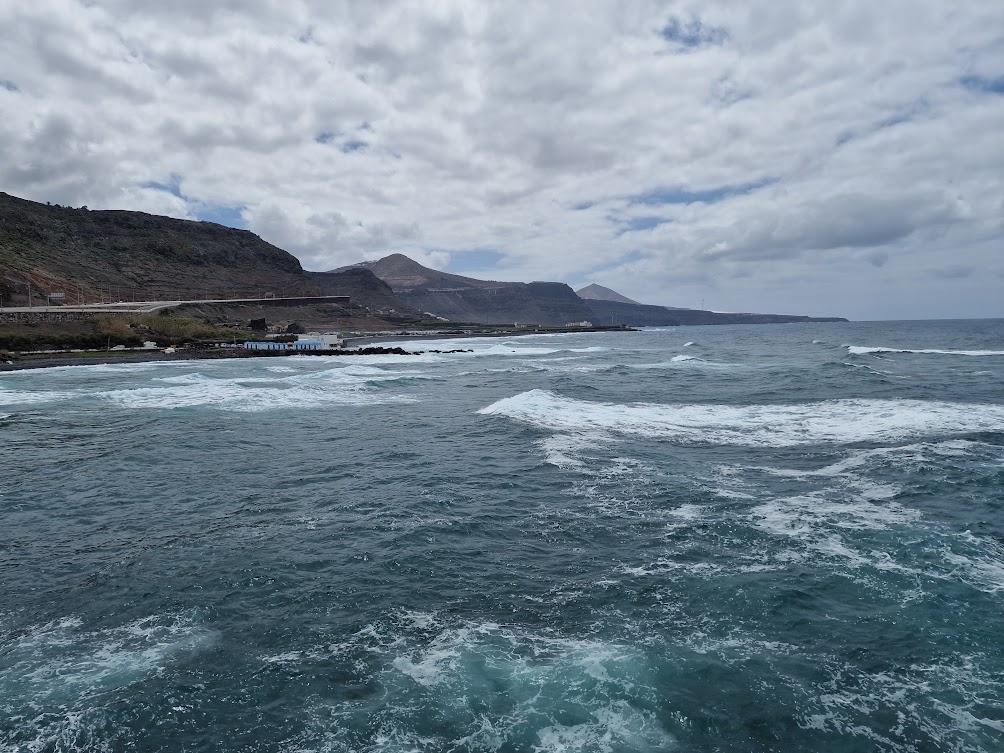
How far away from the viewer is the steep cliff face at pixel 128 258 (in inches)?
3885

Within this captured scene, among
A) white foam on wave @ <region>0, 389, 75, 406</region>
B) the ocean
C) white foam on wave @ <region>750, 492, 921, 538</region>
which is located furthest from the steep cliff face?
white foam on wave @ <region>750, 492, 921, 538</region>

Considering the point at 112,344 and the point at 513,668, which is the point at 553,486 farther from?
the point at 112,344

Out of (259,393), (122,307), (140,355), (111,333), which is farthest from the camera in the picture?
(122,307)

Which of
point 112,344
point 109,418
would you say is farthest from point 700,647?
point 112,344

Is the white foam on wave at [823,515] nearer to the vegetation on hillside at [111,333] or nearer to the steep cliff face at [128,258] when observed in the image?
the vegetation on hillside at [111,333]

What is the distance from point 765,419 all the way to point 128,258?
14145 centimetres

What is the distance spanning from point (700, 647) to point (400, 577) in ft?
17.2

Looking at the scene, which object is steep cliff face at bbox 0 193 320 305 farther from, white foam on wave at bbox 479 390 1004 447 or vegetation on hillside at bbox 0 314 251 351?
white foam on wave at bbox 479 390 1004 447

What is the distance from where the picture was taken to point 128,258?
126688 millimetres

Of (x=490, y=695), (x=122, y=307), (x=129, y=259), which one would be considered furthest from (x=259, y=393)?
(x=129, y=259)

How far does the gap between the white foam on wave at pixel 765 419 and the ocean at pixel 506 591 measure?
1.20 feet

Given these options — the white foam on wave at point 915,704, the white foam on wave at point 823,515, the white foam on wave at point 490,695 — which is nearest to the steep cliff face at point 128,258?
the white foam on wave at point 490,695

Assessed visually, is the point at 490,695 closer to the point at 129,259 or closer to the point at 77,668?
the point at 77,668

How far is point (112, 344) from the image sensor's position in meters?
62.2
